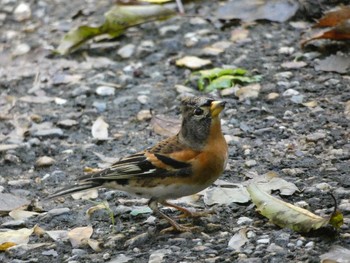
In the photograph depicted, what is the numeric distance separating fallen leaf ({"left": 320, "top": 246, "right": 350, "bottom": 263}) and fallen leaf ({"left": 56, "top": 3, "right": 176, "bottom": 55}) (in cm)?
443

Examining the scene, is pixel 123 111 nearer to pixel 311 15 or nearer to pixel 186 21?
pixel 186 21

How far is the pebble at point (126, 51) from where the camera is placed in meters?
7.97

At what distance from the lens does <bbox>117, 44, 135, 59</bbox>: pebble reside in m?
7.97

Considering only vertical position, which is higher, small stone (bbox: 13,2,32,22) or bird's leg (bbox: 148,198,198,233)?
bird's leg (bbox: 148,198,198,233)

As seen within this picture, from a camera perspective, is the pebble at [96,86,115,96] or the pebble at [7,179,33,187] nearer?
the pebble at [7,179,33,187]

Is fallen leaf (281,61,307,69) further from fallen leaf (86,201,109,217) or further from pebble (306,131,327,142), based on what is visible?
fallen leaf (86,201,109,217)

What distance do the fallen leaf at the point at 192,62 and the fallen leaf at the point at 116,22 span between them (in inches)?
35.4

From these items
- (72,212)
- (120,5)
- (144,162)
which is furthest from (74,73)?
(144,162)

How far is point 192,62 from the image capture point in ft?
24.7

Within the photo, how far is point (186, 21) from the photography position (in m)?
8.31

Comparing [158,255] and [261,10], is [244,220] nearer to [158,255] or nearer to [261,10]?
[158,255]

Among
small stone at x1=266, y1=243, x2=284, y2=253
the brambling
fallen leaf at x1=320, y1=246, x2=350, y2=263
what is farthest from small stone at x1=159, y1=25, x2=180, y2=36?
fallen leaf at x1=320, y1=246, x2=350, y2=263

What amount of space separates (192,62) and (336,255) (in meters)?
3.60

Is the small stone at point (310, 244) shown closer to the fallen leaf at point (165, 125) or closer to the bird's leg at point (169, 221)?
the bird's leg at point (169, 221)
